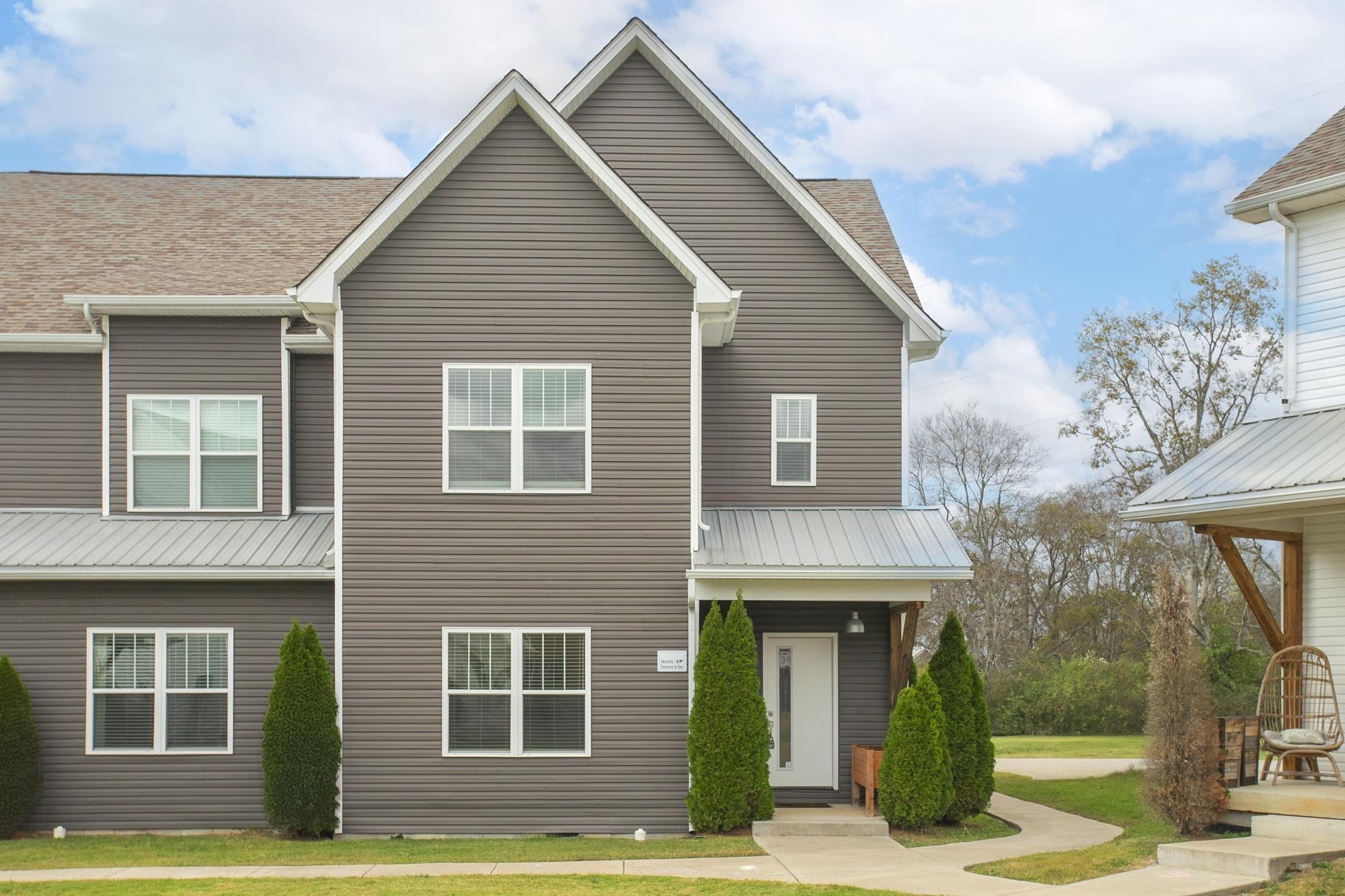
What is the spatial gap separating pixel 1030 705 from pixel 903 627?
2359cm

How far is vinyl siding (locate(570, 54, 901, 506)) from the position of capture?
17578 mm

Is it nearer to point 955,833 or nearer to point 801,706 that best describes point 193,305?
point 801,706

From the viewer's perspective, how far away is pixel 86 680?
52.7ft

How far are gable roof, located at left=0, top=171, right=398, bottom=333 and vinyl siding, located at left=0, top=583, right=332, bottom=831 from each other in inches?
148

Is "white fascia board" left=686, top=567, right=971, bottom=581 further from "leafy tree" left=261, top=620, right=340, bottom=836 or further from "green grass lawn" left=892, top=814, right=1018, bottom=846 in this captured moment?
"leafy tree" left=261, top=620, right=340, bottom=836

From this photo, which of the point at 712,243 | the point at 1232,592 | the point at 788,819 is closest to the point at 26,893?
the point at 788,819

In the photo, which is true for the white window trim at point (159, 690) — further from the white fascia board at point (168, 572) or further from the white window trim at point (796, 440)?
the white window trim at point (796, 440)

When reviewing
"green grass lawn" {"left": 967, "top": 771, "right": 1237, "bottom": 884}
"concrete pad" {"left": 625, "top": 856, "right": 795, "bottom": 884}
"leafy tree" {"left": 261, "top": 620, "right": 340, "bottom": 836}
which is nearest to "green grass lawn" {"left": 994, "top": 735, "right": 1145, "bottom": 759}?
"green grass lawn" {"left": 967, "top": 771, "right": 1237, "bottom": 884}

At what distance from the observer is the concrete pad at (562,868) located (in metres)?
12.8

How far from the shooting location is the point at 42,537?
1650cm

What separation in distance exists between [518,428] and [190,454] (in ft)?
15.2

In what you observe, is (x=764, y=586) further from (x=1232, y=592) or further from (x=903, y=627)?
(x=1232, y=592)

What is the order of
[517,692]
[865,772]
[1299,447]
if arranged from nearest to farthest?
[1299,447], [517,692], [865,772]

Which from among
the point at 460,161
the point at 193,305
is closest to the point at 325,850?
the point at 193,305
